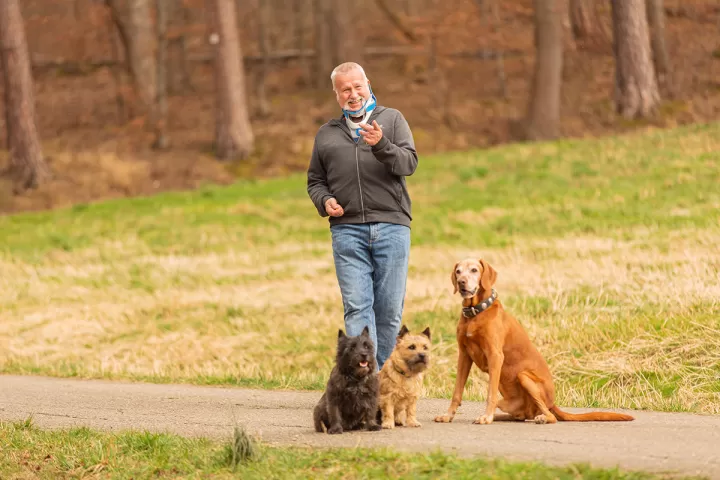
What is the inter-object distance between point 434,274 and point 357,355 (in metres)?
10.1

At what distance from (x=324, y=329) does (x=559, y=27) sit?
20.6 m

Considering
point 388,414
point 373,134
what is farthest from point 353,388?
point 373,134

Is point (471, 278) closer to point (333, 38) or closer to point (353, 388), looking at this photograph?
point (353, 388)

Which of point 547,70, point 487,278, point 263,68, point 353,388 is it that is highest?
point 263,68

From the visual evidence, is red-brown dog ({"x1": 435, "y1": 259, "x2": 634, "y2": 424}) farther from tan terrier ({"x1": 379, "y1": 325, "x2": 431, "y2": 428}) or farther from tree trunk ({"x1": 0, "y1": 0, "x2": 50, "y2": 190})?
tree trunk ({"x1": 0, "y1": 0, "x2": 50, "y2": 190})

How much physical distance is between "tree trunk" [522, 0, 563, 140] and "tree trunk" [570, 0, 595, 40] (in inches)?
368

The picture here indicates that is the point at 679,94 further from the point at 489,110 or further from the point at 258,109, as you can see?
the point at 258,109

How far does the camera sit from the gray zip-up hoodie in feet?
28.5

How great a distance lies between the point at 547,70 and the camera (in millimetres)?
33625

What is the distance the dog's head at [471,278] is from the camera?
814cm

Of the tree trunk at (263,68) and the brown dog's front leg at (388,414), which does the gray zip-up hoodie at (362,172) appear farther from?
the tree trunk at (263,68)

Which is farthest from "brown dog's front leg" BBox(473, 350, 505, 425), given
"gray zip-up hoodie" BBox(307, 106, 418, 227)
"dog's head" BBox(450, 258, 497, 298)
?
"gray zip-up hoodie" BBox(307, 106, 418, 227)

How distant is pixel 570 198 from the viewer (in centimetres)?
2348

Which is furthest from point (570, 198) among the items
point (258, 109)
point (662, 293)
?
point (258, 109)
